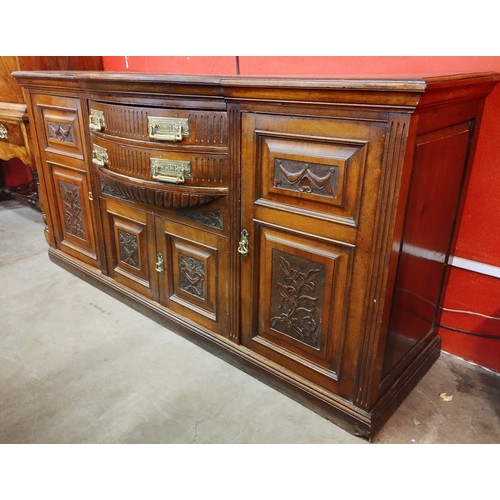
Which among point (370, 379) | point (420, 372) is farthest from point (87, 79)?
point (420, 372)

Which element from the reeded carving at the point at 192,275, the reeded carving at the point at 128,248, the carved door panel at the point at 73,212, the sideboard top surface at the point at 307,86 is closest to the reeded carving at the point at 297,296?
the reeded carving at the point at 192,275

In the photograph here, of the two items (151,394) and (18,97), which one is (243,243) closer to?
(151,394)

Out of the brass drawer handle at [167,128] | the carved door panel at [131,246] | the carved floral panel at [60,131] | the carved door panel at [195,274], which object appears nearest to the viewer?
the brass drawer handle at [167,128]

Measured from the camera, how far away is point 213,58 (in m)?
2.00

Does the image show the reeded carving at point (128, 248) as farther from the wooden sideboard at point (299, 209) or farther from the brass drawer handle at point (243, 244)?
the brass drawer handle at point (243, 244)

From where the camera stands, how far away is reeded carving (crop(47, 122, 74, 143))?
1901 mm

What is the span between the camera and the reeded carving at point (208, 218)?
144cm

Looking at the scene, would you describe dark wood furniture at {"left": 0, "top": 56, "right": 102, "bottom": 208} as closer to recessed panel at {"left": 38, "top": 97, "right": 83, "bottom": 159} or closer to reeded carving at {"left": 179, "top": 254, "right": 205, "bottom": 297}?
recessed panel at {"left": 38, "top": 97, "right": 83, "bottom": 159}

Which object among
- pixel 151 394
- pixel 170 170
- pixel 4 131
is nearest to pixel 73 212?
pixel 4 131

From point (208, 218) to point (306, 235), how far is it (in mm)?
399

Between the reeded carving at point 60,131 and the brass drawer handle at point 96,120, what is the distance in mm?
283

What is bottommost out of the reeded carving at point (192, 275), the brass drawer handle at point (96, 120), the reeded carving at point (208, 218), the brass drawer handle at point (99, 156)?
the reeded carving at point (192, 275)

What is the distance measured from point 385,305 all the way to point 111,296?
4.49 feet

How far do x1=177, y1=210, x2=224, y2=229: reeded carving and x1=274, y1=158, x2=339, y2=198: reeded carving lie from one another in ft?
0.92
